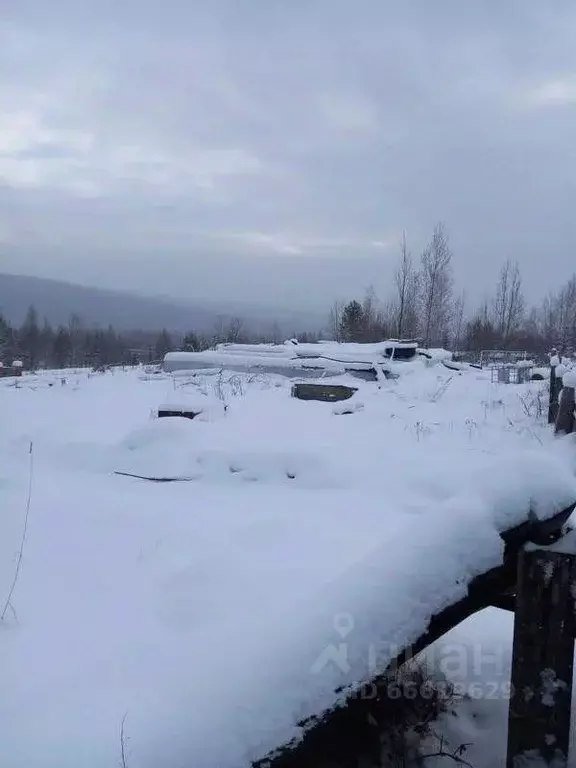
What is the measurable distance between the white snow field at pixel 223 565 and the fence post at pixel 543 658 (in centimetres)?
16

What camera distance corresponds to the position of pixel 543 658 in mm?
1867

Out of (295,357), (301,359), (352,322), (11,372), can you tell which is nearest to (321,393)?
(301,359)

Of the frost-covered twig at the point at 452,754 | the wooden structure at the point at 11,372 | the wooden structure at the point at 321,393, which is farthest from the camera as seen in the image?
the wooden structure at the point at 11,372

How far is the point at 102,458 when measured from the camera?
647cm

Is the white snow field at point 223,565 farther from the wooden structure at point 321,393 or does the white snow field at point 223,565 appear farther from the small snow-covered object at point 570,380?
the wooden structure at point 321,393

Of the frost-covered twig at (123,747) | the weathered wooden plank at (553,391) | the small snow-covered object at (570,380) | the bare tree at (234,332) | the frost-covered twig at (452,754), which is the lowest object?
the frost-covered twig at (452,754)

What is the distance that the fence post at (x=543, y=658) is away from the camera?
1.82m

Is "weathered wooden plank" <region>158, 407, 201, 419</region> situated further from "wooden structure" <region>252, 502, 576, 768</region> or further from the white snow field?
"wooden structure" <region>252, 502, 576, 768</region>

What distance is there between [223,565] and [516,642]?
1873 millimetres

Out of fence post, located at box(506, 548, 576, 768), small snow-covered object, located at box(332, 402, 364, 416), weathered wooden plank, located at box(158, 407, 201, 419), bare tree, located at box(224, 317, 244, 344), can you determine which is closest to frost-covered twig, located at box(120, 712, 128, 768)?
fence post, located at box(506, 548, 576, 768)

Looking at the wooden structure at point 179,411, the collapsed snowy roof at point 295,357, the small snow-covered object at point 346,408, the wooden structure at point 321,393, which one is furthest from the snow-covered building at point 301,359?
the wooden structure at point 179,411

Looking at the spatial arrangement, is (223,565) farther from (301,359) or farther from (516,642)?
(301,359)

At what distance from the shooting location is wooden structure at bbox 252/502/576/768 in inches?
68.1

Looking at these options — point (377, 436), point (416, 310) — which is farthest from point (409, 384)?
point (416, 310)
